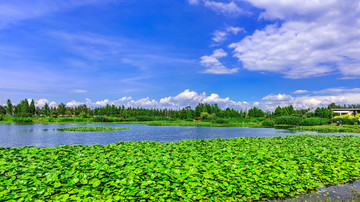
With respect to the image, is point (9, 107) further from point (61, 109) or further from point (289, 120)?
point (289, 120)

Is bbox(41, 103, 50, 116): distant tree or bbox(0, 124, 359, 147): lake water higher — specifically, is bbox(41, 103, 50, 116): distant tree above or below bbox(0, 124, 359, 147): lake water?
above

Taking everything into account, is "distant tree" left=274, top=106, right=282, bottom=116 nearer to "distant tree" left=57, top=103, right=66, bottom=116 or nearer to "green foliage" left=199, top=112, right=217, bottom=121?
"green foliage" left=199, top=112, right=217, bottom=121

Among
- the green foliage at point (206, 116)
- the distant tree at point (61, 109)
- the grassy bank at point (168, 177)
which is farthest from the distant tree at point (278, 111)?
the distant tree at point (61, 109)

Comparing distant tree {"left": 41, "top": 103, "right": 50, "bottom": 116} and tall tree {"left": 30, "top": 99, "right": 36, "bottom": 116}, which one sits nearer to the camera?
tall tree {"left": 30, "top": 99, "right": 36, "bottom": 116}

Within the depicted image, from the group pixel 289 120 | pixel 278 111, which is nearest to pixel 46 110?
pixel 289 120

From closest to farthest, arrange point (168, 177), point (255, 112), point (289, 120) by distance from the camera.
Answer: point (168, 177) < point (289, 120) < point (255, 112)

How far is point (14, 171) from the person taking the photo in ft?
21.2

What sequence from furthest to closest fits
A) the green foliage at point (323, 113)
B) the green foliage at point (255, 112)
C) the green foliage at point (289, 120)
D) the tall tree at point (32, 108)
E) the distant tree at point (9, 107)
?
1. the distant tree at point (9, 107)
2. the green foliage at point (255, 112)
3. the tall tree at point (32, 108)
4. the green foliage at point (323, 113)
5. the green foliage at point (289, 120)

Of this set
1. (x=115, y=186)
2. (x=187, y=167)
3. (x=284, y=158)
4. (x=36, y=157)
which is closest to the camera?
(x=115, y=186)

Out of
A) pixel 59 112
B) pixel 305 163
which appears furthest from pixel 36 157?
pixel 59 112

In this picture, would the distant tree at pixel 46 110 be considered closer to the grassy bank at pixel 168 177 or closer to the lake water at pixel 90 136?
the lake water at pixel 90 136

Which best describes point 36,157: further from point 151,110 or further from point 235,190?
point 151,110

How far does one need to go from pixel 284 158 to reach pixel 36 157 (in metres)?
10.6

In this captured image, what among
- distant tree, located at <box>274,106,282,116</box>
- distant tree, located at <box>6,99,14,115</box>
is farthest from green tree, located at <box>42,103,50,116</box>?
distant tree, located at <box>274,106,282,116</box>
